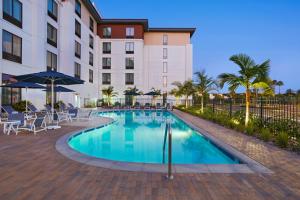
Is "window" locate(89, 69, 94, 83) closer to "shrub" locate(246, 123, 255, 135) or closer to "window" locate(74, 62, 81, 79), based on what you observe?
"window" locate(74, 62, 81, 79)

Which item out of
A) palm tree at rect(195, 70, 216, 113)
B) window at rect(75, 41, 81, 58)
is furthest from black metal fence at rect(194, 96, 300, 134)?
window at rect(75, 41, 81, 58)

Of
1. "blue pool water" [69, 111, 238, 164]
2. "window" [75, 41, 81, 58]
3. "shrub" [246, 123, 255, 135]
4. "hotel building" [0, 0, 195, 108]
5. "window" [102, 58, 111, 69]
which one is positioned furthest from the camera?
"window" [102, 58, 111, 69]

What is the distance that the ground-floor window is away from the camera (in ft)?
55.3

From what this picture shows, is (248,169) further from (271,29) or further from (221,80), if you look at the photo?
(271,29)

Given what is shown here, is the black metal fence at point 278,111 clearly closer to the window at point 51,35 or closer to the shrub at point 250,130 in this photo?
the shrub at point 250,130

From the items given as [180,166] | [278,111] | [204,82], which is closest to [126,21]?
[204,82]

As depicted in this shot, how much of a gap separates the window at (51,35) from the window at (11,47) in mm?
4392

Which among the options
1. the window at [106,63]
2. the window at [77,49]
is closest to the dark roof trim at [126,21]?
the window at [106,63]

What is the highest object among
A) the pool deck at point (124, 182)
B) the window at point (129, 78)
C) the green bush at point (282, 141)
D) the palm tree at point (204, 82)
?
the window at point (129, 78)

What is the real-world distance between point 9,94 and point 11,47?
10.6 ft

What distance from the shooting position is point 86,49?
3419 cm

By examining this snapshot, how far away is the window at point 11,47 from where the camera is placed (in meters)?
17.3

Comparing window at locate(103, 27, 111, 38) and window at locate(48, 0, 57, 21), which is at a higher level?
window at locate(103, 27, 111, 38)

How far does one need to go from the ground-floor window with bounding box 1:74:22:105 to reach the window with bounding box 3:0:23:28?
3928 millimetres
